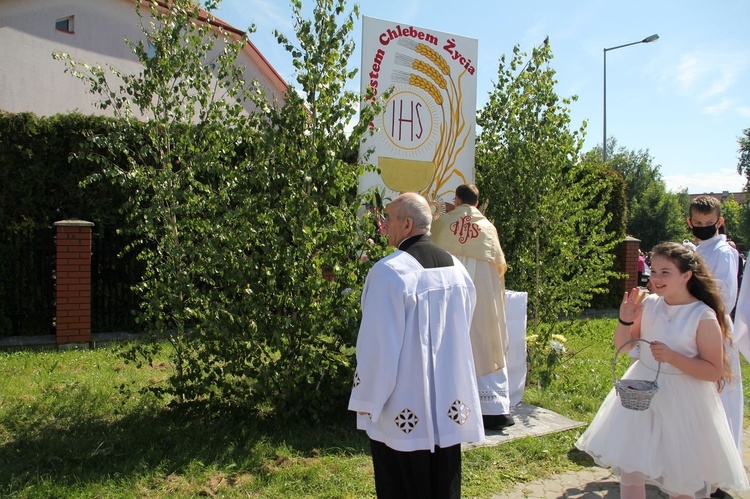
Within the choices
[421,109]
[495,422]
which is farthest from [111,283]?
[495,422]

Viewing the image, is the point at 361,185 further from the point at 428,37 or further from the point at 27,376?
the point at 27,376

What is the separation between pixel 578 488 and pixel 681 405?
1.41m

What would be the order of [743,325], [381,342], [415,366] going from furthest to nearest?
[743,325], [415,366], [381,342]

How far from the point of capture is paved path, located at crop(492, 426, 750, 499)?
4.25m

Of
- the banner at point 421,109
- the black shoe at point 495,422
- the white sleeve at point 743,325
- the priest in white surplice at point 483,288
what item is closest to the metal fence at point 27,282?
the banner at point 421,109

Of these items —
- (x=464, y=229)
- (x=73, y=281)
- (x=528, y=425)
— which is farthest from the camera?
(x=73, y=281)

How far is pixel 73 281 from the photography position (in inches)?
314

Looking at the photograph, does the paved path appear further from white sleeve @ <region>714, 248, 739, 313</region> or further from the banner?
the banner

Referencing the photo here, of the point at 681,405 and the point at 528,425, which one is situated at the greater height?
the point at 681,405

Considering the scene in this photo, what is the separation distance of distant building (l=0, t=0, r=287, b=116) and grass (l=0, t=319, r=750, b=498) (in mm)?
9074

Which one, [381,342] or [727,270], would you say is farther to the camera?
[727,270]

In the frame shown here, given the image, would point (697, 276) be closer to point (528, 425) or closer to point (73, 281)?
point (528, 425)

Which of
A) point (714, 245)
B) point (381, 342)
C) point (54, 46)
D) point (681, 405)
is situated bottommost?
point (681, 405)

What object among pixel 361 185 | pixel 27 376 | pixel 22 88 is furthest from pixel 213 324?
pixel 22 88
